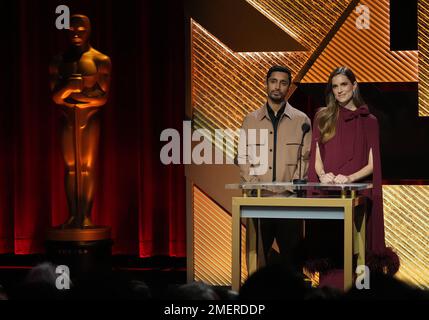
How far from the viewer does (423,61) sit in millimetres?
4340

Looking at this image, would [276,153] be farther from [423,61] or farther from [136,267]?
[136,267]

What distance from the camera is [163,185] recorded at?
528 cm

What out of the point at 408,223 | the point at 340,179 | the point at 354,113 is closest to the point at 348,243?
the point at 340,179

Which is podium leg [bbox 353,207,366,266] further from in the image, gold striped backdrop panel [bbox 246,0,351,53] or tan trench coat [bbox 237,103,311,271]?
gold striped backdrop panel [bbox 246,0,351,53]

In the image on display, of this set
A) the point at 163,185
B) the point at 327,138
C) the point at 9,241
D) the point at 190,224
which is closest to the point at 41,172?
the point at 9,241

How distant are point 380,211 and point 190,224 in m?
1.39

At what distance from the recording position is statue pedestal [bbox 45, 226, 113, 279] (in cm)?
439

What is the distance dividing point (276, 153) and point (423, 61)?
3.88 feet

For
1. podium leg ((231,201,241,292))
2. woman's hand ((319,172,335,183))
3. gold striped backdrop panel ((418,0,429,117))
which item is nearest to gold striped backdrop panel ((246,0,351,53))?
gold striped backdrop panel ((418,0,429,117))

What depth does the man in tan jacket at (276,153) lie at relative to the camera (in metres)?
3.75

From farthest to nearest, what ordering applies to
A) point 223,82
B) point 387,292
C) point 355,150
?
point 223,82, point 355,150, point 387,292

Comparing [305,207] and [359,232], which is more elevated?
[305,207]

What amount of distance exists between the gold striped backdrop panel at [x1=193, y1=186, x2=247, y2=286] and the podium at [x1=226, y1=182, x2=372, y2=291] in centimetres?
126

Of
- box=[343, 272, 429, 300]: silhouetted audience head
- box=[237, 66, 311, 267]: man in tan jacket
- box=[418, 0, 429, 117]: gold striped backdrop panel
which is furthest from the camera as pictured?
box=[418, 0, 429, 117]: gold striped backdrop panel
